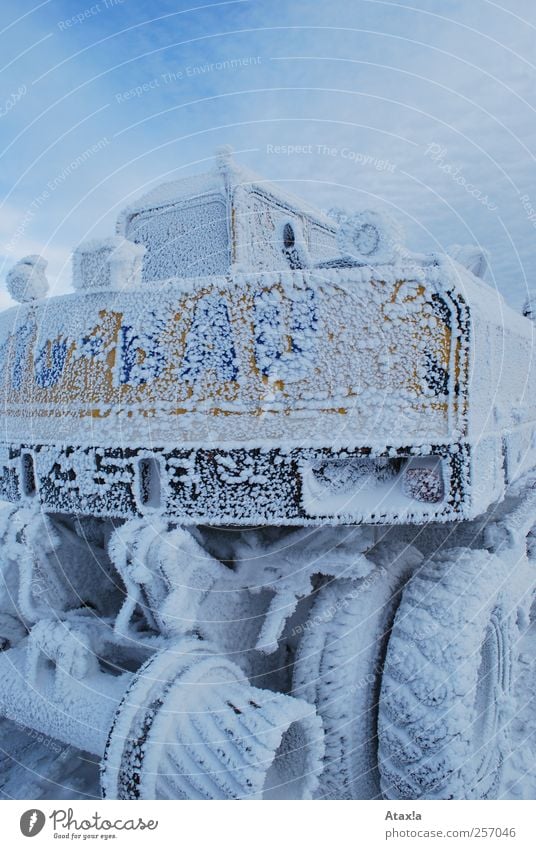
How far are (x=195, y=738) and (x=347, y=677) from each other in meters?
0.44

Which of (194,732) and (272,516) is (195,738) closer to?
(194,732)

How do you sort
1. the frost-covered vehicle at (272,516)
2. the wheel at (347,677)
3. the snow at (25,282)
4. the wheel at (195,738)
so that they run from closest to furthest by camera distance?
1. the wheel at (195,738)
2. the frost-covered vehicle at (272,516)
3. the wheel at (347,677)
4. the snow at (25,282)

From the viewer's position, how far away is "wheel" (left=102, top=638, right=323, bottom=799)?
1113 mm

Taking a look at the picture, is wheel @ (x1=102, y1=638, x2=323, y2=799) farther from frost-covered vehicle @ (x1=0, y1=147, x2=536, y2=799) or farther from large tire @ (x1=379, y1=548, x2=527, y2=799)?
large tire @ (x1=379, y1=548, x2=527, y2=799)

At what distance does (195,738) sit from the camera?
1.16 metres

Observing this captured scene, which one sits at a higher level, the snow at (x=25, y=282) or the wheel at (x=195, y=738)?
the snow at (x=25, y=282)

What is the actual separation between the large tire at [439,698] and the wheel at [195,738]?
22 centimetres

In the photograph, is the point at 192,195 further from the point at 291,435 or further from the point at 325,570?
the point at 325,570

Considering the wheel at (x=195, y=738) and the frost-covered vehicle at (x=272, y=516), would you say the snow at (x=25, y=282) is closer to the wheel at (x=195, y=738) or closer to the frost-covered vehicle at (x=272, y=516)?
the frost-covered vehicle at (x=272, y=516)

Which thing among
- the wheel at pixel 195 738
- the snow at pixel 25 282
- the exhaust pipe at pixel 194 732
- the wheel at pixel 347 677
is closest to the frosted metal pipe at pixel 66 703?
the exhaust pipe at pixel 194 732

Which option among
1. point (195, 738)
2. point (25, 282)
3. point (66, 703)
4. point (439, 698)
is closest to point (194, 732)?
point (195, 738)

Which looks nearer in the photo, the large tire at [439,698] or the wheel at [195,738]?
the wheel at [195,738]

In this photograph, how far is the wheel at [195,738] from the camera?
111cm
